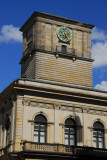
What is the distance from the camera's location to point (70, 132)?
3447 cm

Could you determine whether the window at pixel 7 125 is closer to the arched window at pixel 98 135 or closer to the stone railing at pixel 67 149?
the stone railing at pixel 67 149

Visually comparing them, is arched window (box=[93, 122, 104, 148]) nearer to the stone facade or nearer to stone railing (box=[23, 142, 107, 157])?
the stone facade

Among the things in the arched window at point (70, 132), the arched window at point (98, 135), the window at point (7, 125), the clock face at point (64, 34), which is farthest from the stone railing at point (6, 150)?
the clock face at point (64, 34)

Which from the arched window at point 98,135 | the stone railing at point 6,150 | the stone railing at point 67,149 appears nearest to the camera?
the stone railing at point 67,149

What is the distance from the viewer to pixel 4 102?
122 ft

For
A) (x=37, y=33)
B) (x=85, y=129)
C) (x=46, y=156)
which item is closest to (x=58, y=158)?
(x=46, y=156)

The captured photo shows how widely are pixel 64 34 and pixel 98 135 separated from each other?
44.7 ft

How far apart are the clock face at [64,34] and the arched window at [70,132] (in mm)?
11395

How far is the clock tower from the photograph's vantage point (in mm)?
39438

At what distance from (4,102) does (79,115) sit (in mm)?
8522

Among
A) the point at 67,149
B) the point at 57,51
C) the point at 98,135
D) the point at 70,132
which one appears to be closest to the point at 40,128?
the point at 70,132

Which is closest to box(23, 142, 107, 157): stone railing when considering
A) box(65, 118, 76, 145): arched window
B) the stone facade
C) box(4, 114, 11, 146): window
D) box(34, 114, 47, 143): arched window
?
the stone facade

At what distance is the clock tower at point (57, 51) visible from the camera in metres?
39.4

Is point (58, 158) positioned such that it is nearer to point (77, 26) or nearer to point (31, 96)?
point (31, 96)
